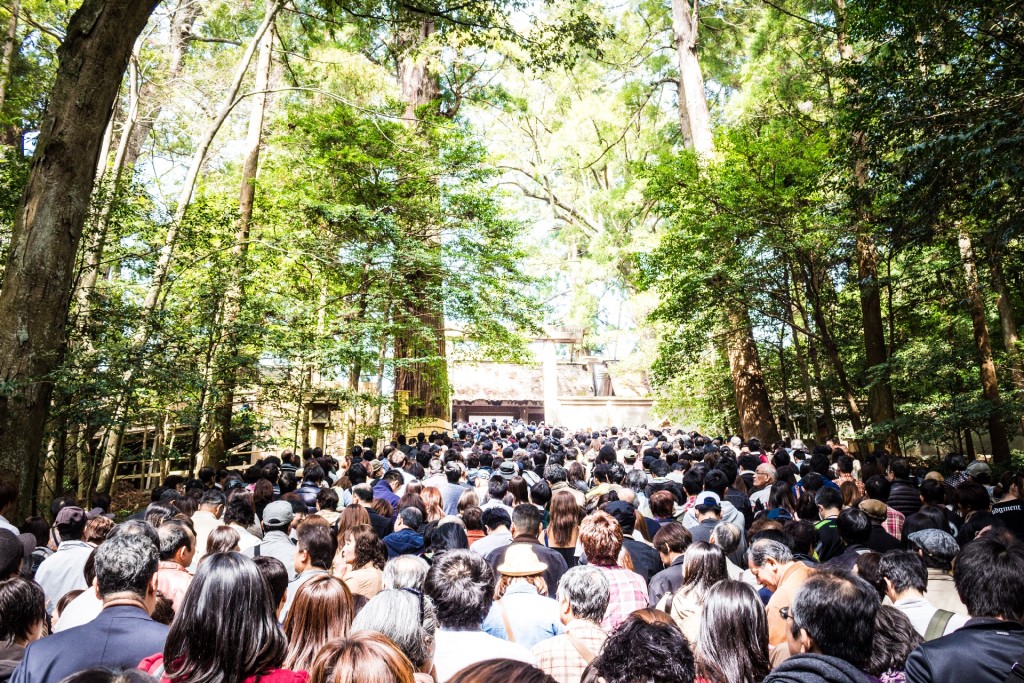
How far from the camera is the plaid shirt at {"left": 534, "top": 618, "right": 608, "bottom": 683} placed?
2.87 metres

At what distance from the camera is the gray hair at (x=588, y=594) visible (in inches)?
124

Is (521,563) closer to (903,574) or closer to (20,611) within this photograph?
(903,574)

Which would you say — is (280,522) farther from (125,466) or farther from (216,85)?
(216,85)

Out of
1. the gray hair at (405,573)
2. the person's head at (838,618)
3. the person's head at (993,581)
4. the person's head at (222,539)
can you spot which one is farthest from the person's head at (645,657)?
the person's head at (222,539)

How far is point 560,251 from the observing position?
99.9 ft

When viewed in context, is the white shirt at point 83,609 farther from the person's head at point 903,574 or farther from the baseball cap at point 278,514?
the person's head at point 903,574

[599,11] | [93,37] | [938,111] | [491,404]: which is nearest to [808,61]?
[599,11]

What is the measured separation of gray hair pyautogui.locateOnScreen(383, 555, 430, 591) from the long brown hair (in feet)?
6.24

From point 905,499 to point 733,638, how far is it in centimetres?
560

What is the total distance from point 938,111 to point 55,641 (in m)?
9.20

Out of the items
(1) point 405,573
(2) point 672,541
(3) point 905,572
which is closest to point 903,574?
(3) point 905,572

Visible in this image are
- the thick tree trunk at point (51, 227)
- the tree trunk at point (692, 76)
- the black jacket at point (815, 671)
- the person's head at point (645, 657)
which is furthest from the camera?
the tree trunk at point (692, 76)

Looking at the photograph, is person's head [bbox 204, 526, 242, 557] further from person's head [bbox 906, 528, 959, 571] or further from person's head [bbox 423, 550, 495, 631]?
person's head [bbox 906, 528, 959, 571]

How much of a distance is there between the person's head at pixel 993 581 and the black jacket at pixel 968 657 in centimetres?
15
